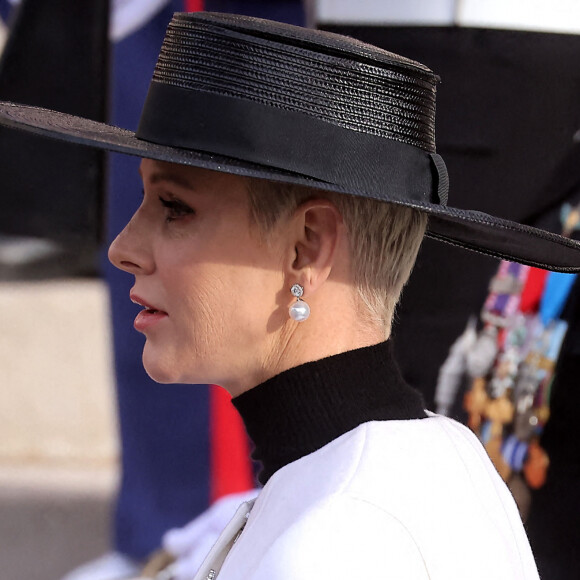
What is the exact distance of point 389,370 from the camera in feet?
4.49

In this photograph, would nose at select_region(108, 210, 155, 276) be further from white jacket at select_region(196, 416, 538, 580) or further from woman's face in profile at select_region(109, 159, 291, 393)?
white jacket at select_region(196, 416, 538, 580)

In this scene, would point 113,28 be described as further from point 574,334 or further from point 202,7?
point 574,334

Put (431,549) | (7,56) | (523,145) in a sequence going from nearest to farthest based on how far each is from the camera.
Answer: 1. (431,549)
2. (523,145)
3. (7,56)

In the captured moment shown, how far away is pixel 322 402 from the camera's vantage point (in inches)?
51.6

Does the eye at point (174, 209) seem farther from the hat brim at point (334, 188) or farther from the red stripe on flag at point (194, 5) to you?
the red stripe on flag at point (194, 5)

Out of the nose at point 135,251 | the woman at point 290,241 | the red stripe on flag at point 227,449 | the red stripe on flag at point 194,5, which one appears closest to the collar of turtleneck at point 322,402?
the woman at point 290,241

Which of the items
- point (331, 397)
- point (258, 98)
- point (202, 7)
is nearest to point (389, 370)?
point (331, 397)

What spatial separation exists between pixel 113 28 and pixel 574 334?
5.92 feet

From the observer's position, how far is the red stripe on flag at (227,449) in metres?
3.24

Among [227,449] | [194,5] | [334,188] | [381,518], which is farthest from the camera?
[227,449]

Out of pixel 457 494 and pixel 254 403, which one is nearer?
pixel 457 494

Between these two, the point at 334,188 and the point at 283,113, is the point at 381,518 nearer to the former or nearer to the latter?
the point at 334,188

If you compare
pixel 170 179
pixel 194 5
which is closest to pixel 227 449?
pixel 194 5

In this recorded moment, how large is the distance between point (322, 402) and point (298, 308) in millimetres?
135
